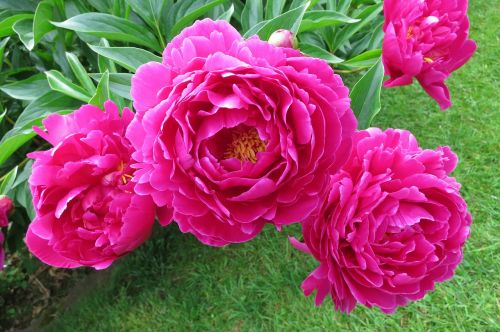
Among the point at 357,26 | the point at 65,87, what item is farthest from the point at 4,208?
the point at 357,26

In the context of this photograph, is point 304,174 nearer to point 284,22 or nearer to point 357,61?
point 284,22

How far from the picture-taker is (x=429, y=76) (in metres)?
0.96

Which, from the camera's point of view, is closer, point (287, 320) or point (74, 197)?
point (74, 197)

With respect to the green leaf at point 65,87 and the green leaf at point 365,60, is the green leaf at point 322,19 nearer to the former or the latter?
the green leaf at point 365,60

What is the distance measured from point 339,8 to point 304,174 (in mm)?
809

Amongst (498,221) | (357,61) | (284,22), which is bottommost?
(498,221)

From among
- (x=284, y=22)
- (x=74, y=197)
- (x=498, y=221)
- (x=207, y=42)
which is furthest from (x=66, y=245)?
(x=498, y=221)

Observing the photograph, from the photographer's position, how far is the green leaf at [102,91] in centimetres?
83

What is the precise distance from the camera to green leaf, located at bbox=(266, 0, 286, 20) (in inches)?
43.7

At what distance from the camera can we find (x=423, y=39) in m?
0.95

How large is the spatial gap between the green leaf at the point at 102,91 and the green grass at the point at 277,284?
1454mm

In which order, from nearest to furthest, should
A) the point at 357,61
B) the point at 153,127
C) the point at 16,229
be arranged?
the point at 153,127 → the point at 357,61 → the point at 16,229

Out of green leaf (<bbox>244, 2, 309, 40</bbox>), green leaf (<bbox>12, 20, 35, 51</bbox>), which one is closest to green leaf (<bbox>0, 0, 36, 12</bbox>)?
green leaf (<bbox>12, 20, 35, 51</bbox>)

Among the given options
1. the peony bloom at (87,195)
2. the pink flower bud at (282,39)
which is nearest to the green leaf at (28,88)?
the peony bloom at (87,195)
